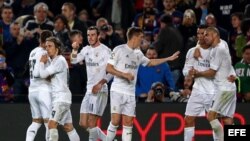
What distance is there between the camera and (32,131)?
19875 mm

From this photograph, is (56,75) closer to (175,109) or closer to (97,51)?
(97,51)

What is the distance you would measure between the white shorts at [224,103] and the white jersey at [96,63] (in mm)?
2120

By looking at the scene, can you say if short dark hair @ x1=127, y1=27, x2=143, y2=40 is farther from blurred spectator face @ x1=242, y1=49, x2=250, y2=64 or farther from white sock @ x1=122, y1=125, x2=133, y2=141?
blurred spectator face @ x1=242, y1=49, x2=250, y2=64

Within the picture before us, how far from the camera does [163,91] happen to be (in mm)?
21172

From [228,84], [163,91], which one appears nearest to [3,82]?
[163,91]

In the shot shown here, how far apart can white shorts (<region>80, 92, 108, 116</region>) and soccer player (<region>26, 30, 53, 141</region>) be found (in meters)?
0.89

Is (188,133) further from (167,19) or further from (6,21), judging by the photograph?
(6,21)

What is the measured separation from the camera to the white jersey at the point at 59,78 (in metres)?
19.5

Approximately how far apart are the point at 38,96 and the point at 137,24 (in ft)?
15.5

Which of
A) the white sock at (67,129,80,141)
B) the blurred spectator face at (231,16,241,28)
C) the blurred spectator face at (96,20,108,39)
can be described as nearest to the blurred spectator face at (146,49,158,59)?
the blurred spectator face at (96,20,108,39)

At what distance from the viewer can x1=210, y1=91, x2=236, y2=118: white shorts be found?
1964 centimetres

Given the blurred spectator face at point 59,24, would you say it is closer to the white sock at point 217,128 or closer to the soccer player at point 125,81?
the soccer player at point 125,81

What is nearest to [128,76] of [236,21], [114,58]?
[114,58]

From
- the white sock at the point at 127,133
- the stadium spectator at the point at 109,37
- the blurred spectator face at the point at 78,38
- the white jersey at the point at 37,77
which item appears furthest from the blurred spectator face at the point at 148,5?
the white sock at the point at 127,133
